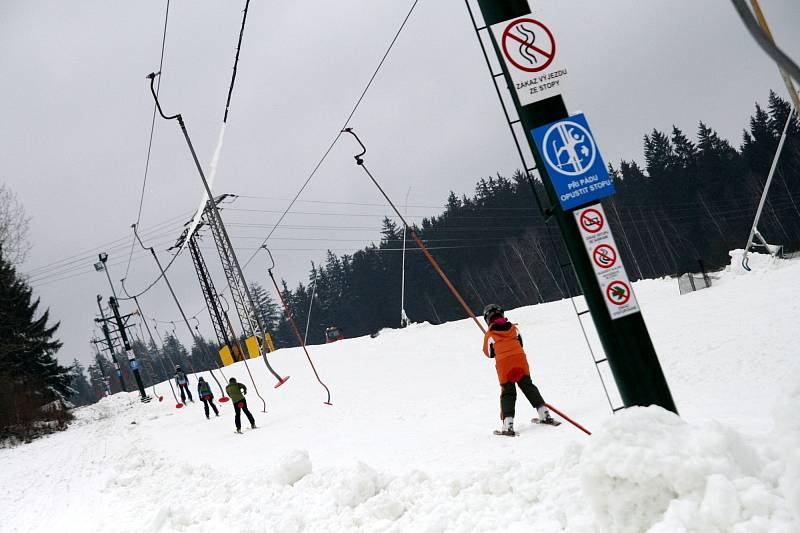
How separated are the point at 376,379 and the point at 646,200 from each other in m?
70.4

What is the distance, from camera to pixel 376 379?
74.3 feet

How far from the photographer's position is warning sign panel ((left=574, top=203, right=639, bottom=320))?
579cm

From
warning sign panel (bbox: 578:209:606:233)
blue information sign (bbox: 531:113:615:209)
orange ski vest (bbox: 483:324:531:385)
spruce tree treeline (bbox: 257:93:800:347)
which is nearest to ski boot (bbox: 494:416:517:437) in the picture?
orange ski vest (bbox: 483:324:531:385)

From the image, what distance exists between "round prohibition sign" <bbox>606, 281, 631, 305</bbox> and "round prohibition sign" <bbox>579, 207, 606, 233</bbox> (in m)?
0.53

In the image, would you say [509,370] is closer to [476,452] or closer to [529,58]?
[476,452]

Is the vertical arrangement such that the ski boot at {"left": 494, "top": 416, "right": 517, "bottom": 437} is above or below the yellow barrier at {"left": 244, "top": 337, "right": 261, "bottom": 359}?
below

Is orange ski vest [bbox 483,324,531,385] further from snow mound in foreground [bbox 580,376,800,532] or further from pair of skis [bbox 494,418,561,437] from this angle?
snow mound in foreground [bbox 580,376,800,532]

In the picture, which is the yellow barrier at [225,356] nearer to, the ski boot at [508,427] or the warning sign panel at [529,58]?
the ski boot at [508,427]

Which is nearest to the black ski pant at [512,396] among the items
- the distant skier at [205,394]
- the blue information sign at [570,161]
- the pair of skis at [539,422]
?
the pair of skis at [539,422]

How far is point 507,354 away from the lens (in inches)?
344

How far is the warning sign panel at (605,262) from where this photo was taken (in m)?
5.79

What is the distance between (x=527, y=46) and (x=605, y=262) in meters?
2.14

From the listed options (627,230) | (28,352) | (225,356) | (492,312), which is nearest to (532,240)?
(627,230)

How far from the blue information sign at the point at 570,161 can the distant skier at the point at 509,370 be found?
3.18 metres
